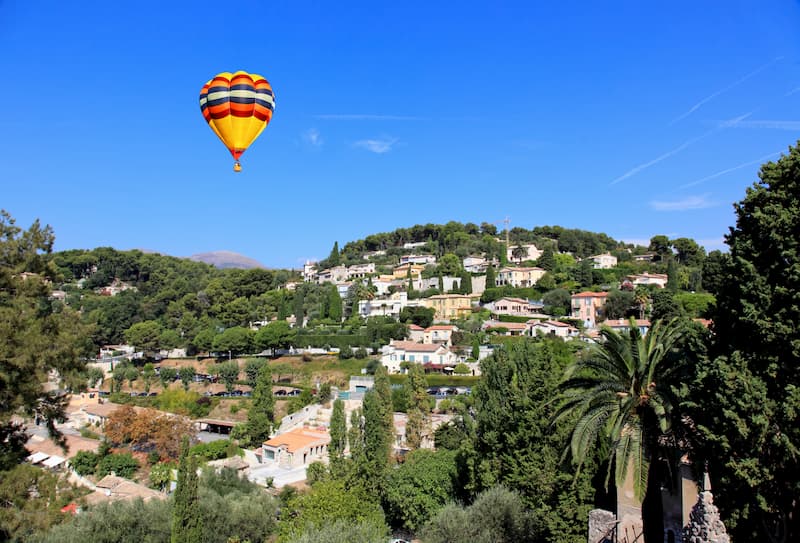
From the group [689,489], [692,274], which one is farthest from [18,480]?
[692,274]

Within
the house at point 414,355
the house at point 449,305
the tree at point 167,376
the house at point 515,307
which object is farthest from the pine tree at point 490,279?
the tree at point 167,376

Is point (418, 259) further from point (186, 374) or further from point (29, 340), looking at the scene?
point (29, 340)

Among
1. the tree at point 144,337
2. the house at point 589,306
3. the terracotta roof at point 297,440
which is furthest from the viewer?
the tree at point 144,337

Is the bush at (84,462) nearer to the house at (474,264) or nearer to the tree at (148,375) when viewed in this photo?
the tree at (148,375)

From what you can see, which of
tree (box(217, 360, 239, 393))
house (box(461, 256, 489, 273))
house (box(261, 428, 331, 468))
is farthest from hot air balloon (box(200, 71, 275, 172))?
house (box(461, 256, 489, 273))

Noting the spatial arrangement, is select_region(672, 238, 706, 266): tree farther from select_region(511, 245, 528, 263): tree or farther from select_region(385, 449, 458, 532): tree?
select_region(385, 449, 458, 532): tree

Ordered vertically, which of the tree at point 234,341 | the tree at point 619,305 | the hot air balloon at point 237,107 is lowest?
the tree at point 234,341
